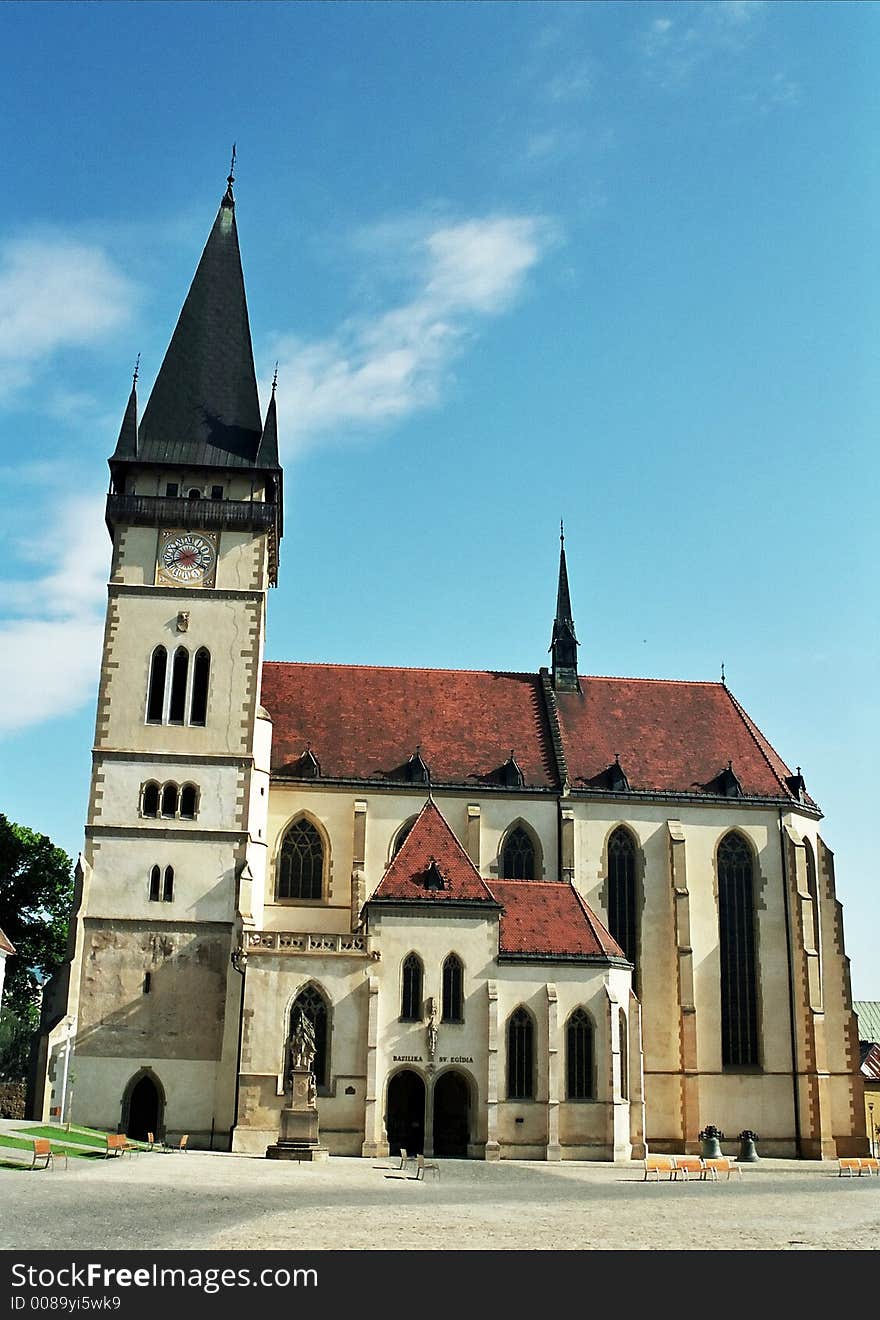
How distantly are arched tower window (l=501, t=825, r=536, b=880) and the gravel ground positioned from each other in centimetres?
1510

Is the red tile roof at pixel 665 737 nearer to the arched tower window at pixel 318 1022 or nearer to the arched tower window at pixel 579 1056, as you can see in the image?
the arched tower window at pixel 579 1056

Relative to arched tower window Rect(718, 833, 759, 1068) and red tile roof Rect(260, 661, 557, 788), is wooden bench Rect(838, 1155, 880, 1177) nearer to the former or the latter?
arched tower window Rect(718, 833, 759, 1068)

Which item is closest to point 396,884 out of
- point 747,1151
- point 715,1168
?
point 715,1168

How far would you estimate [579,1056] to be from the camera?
136ft

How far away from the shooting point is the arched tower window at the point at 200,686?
A: 147ft

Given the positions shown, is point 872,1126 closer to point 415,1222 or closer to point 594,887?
point 594,887

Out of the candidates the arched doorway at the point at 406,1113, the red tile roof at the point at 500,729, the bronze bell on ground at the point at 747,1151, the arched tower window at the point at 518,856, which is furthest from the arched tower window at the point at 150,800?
the bronze bell on ground at the point at 747,1151

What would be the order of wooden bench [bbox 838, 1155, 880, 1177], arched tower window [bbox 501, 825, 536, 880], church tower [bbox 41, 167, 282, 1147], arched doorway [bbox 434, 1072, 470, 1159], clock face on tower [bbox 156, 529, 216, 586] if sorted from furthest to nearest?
arched tower window [bbox 501, 825, 536, 880], clock face on tower [bbox 156, 529, 216, 586], church tower [bbox 41, 167, 282, 1147], arched doorway [bbox 434, 1072, 470, 1159], wooden bench [bbox 838, 1155, 880, 1177]

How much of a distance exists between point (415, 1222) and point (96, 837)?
26348 millimetres

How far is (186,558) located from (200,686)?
4743 mm

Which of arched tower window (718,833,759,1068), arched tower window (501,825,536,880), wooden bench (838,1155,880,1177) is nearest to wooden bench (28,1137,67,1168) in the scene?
arched tower window (501,825,536,880)

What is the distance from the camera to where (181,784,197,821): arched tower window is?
142 feet

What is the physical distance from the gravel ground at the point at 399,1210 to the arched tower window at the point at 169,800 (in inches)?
495

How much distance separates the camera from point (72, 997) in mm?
40531
